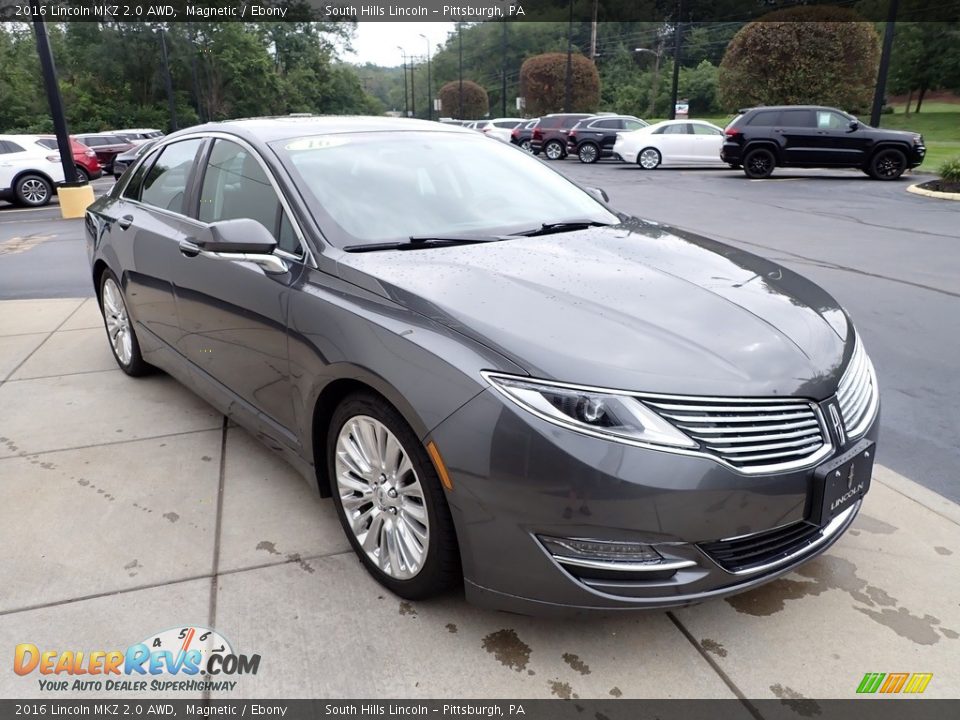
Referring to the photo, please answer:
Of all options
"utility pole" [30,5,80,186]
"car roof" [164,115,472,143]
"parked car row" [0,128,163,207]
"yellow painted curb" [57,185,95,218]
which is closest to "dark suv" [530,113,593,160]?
"parked car row" [0,128,163,207]

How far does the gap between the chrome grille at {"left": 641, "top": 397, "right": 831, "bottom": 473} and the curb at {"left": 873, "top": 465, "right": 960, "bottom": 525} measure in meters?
1.42

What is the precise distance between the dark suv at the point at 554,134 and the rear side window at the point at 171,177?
2476 cm

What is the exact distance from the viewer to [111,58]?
52531 millimetres

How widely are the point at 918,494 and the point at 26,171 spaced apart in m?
18.2

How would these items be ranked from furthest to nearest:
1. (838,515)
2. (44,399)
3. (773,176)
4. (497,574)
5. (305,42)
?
(305,42) → (773,176) → (44,399) → (838,515) → (497,574)

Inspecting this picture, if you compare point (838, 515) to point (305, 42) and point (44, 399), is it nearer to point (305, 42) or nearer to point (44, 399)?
point (44, 399)

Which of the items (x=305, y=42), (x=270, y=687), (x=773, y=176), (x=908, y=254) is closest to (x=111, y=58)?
(x=305, y=42)

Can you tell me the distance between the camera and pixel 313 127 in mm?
3539

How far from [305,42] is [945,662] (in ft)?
258

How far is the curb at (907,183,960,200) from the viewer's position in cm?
1366

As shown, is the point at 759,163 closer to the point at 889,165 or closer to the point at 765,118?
the point at 765,118

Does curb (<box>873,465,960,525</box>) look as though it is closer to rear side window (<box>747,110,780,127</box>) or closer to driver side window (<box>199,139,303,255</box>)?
driver side window (<box>199,139,303,255</box>)

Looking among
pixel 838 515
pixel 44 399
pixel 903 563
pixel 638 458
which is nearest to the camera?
pixel 638 458
